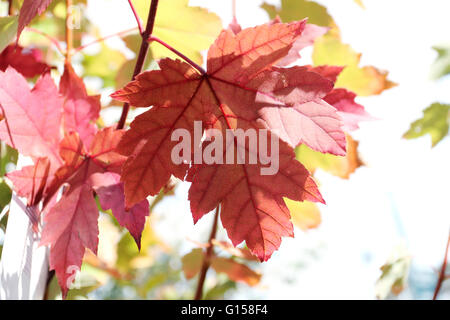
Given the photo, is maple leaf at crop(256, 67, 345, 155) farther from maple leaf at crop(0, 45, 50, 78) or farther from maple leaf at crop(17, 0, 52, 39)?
maple leaf at crop(0, 45, 50, 78)

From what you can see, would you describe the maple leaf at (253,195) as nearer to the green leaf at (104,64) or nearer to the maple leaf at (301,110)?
the maple leaf at (301,110)

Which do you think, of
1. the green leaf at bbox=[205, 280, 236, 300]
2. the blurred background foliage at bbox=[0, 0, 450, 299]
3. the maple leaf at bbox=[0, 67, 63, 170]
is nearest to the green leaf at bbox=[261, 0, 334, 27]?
the blurred background foliage at bbox=[0, 0, 450, 299]

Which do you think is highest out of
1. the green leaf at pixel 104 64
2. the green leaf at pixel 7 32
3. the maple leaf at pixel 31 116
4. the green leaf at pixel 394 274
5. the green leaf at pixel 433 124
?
the green leaf at pixel 104 64

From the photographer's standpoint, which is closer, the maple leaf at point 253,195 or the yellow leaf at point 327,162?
the maple leaf at point 253,195

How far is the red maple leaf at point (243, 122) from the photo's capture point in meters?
0.39

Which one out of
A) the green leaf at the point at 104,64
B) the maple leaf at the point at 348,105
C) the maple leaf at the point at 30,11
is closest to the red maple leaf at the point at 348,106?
the maple leaf at the point at 348,105

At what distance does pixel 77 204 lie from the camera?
46cm

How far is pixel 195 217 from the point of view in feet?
1.33

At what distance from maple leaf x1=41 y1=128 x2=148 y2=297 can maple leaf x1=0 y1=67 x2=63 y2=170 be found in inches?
0.7

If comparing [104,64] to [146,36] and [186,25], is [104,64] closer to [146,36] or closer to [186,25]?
[186,25]

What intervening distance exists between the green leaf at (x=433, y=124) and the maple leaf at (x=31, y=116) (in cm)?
69

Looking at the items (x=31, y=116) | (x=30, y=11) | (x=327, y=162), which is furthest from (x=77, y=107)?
(x=327, y=162)

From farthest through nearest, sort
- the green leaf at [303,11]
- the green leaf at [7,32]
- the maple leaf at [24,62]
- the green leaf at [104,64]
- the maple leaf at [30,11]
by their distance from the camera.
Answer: the green leaf at [104,64] → the green leaf at [303,11] → the maple leaf at [24,62] → the green leaf at [7,32] → the maple leaf at [30,11]

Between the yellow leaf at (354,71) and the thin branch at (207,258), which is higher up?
the yellow leaf at (354,71)
